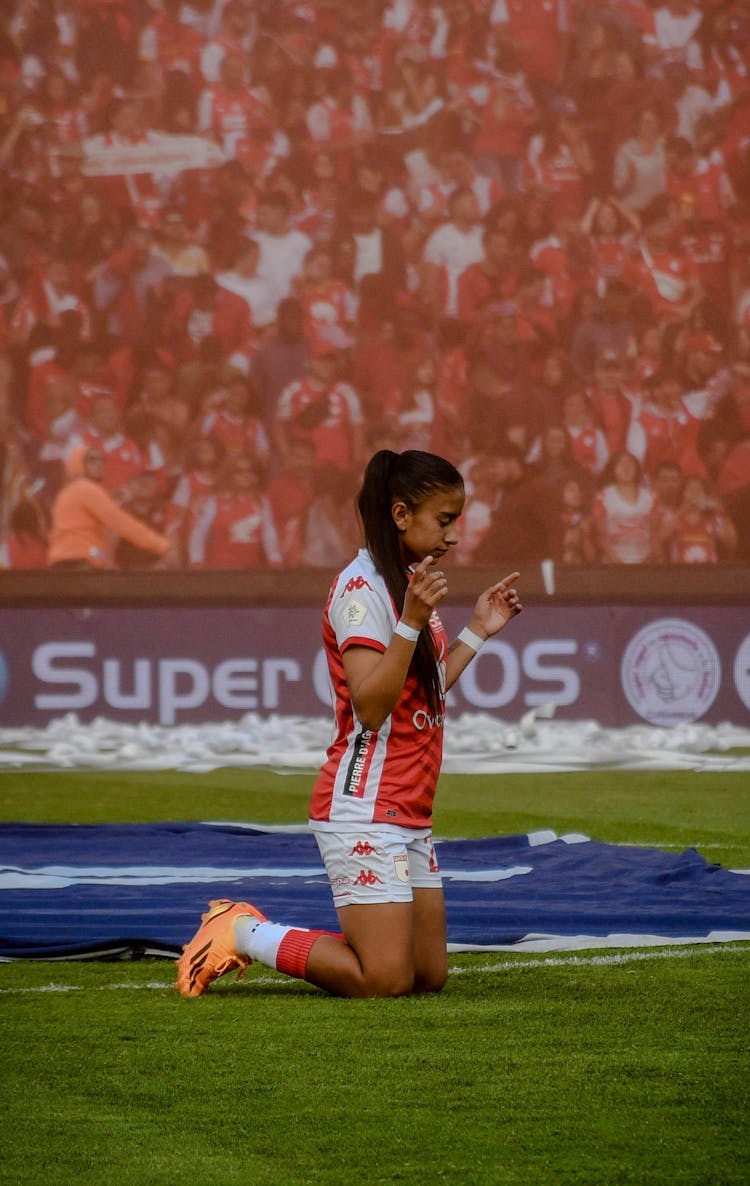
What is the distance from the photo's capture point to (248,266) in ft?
47.8

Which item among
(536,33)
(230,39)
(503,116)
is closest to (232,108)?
(230,39)

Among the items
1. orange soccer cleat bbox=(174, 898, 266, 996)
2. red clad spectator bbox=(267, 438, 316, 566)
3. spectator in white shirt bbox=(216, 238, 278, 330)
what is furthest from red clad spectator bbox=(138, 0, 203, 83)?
orange soccer cleat bbox=(174, 898, 266, 996)

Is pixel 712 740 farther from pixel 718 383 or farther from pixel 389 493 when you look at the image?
pixel 389 493

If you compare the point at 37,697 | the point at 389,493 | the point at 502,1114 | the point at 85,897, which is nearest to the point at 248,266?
the point at 37,697

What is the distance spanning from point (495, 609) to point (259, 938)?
3.46 feet

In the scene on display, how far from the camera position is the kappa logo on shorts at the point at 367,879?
14.3ft

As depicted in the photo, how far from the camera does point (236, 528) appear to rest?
13805 millimetres

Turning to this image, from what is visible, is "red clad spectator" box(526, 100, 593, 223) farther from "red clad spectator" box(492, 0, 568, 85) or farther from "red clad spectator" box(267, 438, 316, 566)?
"red clad spectator" box(267, 438, 316, 566)

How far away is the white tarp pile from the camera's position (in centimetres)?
1066

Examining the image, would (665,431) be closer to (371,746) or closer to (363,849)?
(371,746)

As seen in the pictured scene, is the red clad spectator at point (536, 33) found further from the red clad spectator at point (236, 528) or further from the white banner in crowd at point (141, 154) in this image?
the red clad spectator at point (236, 528)

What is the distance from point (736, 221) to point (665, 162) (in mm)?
724

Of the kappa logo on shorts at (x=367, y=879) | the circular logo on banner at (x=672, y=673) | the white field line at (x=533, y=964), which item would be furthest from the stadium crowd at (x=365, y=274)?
the kappa logo on shorts at (x=367, y=879)

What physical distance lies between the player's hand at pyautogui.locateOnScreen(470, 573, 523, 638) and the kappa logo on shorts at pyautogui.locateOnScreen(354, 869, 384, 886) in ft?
2.46
